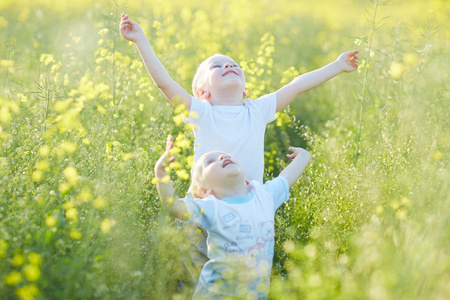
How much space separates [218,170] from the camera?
2.44 meters

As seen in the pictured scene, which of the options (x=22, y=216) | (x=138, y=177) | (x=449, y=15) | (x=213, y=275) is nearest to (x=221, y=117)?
(x=138, y=177)

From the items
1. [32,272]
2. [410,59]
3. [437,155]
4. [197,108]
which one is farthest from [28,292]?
[410,59]

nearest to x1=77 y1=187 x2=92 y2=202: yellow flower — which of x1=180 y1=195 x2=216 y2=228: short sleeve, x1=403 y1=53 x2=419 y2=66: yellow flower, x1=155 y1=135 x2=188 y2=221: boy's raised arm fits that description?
x1=155 y1=135 x2=188 y2=221: boy's raised arm

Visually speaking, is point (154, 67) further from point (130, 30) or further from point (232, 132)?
point (232, 132)

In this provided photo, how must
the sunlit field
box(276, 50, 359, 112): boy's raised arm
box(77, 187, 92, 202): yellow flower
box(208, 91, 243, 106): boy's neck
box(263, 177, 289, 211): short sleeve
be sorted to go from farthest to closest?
box(276, 50, 359, 112): boy's raised arm < box(208, 91, 243, 106): boy's neck < box(263, 177, 289, 211): short sleeve < box(77, 187, 92, 202): yellow flower < the sunlit field

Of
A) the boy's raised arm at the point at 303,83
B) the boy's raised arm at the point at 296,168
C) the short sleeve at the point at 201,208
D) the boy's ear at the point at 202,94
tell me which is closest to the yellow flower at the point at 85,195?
the short sleeve at the point at 201,208

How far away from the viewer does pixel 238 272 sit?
2170mm

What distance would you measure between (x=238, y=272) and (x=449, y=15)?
440 cm

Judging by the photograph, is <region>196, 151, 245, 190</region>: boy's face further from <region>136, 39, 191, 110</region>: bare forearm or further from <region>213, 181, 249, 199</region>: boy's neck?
<region>136, 39, 191, 110</region>: bare forearm

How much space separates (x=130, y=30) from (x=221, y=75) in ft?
1.99

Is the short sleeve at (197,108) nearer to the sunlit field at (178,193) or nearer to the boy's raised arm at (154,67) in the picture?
the boy's raised arm at (154,67)

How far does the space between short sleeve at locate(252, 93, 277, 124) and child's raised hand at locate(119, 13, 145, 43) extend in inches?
32.1

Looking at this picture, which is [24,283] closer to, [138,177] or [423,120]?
[138,177]

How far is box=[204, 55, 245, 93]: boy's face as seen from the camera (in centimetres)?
284
